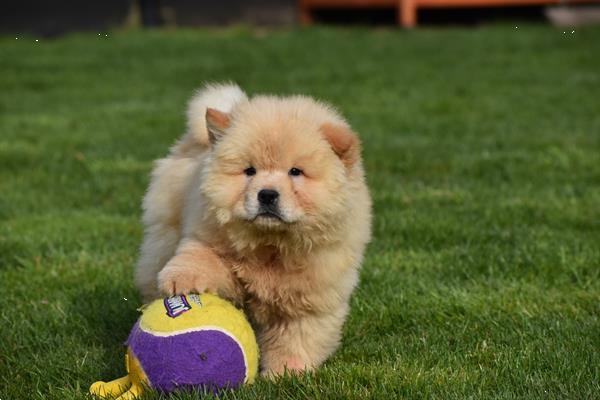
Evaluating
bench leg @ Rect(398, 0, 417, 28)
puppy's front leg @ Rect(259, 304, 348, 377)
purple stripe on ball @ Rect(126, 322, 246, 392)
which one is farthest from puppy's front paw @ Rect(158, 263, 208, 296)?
bench leg @ Rect(398, 0, 417, 28)

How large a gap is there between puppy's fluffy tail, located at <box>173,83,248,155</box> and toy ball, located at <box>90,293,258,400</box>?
90 cm

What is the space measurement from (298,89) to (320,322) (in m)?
7.82

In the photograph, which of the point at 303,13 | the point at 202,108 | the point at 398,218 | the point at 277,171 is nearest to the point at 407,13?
the point at 303,13

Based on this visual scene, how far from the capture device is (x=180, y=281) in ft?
10.3

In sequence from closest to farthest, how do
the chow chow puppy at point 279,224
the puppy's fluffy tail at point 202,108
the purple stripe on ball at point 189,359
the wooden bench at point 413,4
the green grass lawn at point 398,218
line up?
the purple stripe on ball at point 189,359, the chow chow puppy at point 279,224, the green grass lawn at point 398,218, the puppy's fluffy tail at point 202,108, the wooden bench at point 413,4

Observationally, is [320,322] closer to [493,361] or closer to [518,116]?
[493,361]

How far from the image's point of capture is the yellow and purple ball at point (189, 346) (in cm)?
306

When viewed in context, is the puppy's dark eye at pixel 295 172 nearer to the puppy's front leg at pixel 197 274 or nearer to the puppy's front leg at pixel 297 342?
the puppy's front leg at pixel 197 274

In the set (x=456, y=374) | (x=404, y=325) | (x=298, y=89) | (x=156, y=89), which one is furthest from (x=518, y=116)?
(x=456, y=374)

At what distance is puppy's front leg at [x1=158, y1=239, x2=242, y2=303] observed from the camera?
313 cm

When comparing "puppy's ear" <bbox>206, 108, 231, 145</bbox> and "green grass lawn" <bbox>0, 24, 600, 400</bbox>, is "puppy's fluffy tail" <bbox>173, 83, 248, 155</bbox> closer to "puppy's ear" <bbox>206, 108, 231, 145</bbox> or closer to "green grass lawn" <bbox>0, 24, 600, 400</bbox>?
"puppy's ear" <bbox>206, 108, 231, 145</bbox>

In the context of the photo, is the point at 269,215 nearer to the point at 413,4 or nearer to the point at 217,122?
the point at 217,122

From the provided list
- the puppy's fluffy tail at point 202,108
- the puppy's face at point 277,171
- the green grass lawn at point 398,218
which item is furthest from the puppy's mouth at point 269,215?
the puppy's fluffy tail at point 202,108

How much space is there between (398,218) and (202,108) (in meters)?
2.05
